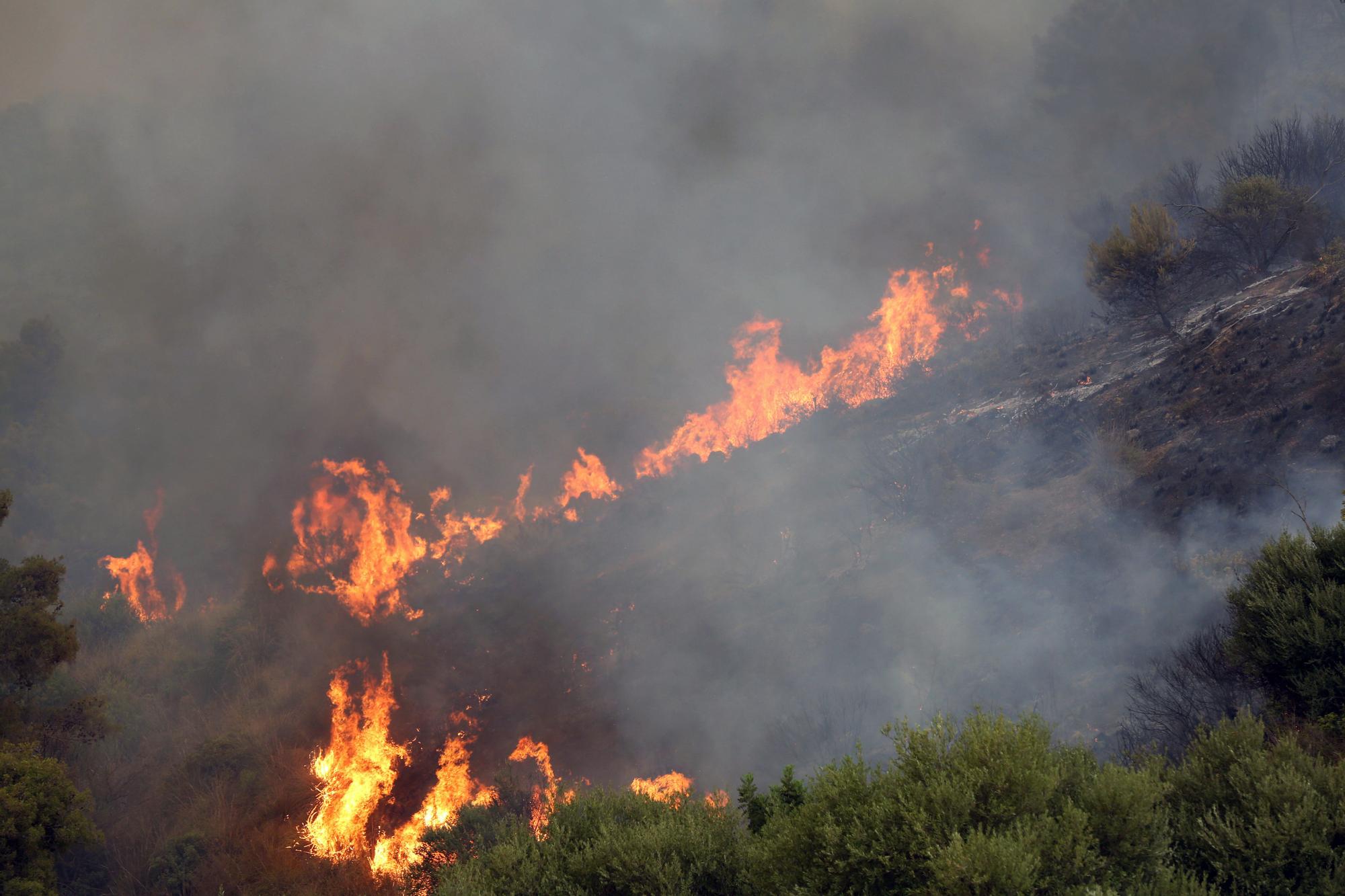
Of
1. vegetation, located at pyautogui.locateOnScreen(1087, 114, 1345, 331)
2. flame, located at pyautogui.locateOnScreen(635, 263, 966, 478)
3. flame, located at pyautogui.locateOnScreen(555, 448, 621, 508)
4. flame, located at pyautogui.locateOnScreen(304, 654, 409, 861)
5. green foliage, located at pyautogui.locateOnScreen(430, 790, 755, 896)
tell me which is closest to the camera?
green foliage, located at pyautogui.locateOnScreen(430, 790, 755, 896)

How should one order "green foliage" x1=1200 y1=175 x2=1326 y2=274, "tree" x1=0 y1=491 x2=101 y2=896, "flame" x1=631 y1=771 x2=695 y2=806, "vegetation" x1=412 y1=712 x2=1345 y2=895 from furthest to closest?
"green foliage" x1=1200 y1=175 x2=1326 y2=274
"flame" x1=631 y1=771 x2=695 y2=806
"tree" x1=0 y1=491 x2=101 y2=896
"vegetation" x1=412 y1=712 x2=1345 y2=895

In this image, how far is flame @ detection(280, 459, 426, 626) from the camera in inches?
1223

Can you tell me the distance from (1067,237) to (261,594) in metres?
42.7

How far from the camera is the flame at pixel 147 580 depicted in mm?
38812

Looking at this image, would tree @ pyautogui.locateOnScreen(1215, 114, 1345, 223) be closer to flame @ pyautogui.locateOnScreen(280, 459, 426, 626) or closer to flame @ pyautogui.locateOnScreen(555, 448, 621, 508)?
flame @ pyautogui.locateOnScreen(555, 448, 621, 508)

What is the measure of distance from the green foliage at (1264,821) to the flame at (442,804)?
16.3m

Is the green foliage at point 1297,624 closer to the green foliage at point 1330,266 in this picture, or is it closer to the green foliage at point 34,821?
the green foliage at point 1330,266

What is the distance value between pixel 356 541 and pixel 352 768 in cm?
1181

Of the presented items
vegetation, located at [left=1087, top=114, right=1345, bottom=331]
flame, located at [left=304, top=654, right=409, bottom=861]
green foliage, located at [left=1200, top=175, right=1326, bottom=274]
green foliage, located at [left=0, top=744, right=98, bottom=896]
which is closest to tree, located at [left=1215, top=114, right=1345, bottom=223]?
vegetation, located at [left=1087, top=114, right=1345, bottom=331]

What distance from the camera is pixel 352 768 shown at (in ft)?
77.3

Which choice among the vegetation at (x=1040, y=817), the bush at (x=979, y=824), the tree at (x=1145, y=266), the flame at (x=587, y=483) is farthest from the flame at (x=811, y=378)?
the bush at (x=979, y=824)

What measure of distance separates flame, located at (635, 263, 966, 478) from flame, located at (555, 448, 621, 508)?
1.53 metres

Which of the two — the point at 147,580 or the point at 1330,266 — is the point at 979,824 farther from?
the point at 147,580

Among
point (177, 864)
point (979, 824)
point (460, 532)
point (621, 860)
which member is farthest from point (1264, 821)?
point (460, 532)
